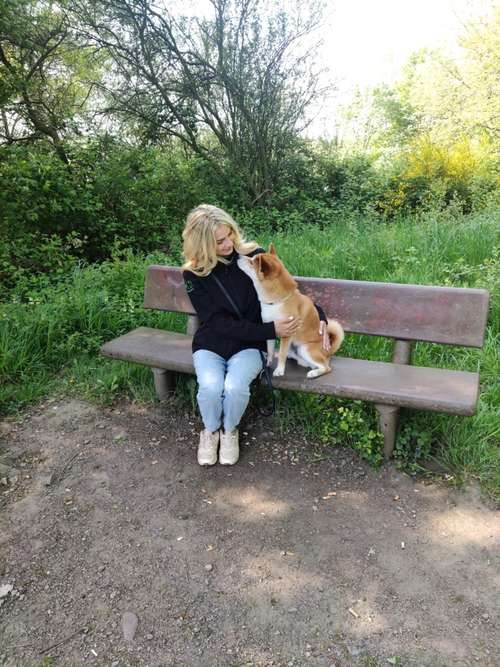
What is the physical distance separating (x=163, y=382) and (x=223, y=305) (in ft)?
2.62

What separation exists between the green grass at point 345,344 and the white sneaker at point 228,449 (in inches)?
16.5

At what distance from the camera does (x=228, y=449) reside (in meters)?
2.82

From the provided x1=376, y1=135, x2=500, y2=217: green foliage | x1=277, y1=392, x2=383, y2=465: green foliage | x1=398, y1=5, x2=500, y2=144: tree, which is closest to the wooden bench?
x1=277, y1=392, x2=383, y2=465: green foliage

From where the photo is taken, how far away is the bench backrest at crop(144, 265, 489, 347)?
109 inches

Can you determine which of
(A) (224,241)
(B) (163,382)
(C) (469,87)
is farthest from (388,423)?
(C) (469,87)

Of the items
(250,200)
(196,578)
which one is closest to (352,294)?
(196,578)

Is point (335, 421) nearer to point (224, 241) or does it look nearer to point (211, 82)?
point (224, 241)

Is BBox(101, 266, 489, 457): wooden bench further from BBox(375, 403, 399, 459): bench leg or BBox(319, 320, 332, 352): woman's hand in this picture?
BBox(319, 320, 332, 352): woman's hand

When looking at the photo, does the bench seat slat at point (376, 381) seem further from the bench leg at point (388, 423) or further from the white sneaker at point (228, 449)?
the white sneaker at point (228, 449)

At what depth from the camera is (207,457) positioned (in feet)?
9.27

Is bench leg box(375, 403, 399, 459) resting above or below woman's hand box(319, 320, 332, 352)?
below

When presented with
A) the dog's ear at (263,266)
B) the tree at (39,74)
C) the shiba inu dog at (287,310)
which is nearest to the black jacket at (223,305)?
the shiba inu dog at (287,310)

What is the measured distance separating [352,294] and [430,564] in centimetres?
160

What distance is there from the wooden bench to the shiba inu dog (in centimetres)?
→ 10
